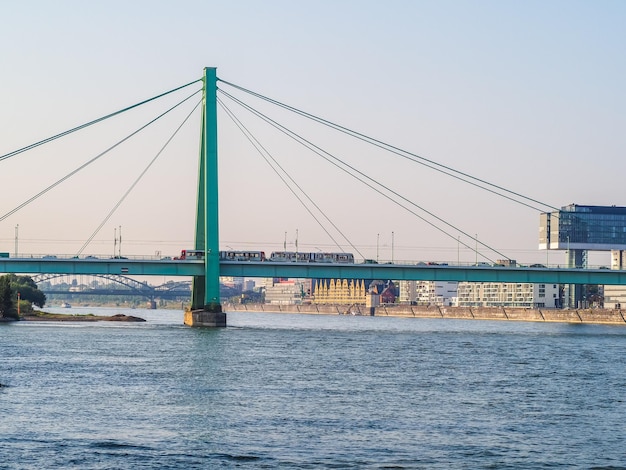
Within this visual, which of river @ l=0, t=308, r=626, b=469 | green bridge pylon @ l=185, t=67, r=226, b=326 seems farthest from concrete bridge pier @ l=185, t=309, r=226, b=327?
river @ l=0, t=308, r=626, b=469

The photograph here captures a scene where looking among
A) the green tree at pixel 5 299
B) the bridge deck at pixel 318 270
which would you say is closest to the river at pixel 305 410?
the bridge deck at pixel 318 270

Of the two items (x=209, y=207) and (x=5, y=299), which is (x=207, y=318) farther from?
(x=5, y=299)

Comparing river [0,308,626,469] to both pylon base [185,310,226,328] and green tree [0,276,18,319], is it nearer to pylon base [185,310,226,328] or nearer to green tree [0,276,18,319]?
pylon base [185,310,226,328]

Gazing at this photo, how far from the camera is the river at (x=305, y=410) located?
3247 centimetres

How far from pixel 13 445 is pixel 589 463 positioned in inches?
627

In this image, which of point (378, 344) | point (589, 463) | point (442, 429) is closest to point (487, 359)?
point (378, 344)

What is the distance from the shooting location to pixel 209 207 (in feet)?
→ 332

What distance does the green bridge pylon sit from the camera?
101m

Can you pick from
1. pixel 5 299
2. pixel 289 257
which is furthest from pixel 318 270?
pixel 5 299

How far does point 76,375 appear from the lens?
54.8 m

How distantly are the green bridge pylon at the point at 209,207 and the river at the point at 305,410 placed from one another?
2769cm

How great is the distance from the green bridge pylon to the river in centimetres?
2769

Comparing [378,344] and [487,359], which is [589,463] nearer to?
[487,359]

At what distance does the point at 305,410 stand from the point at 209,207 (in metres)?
60.4
